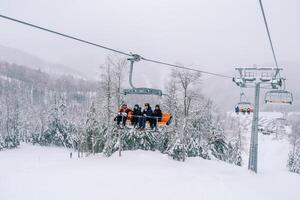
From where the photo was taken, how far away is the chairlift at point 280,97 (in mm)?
23969

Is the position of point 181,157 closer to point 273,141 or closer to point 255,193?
point 255,193

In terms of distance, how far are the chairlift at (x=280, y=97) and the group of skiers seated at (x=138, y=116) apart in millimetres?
9539

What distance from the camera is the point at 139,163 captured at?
30.1 meters

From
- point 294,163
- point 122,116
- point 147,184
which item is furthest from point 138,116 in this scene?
point 294,163

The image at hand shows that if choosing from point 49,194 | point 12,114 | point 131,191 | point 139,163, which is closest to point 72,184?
point 49,194

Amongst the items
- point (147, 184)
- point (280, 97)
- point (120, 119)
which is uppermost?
point (280, 97)

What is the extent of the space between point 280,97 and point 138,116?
11.1m

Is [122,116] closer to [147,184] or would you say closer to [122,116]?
[122,116]

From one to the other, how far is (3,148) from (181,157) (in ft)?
165

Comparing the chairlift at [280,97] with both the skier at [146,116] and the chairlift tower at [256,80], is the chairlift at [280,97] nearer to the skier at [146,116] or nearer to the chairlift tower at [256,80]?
the chairlift tower at [256,80]

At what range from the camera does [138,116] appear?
1903cm

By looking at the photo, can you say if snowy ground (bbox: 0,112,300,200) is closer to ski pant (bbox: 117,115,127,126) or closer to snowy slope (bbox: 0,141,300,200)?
snowy slope (bbox: 0,141,300,200)

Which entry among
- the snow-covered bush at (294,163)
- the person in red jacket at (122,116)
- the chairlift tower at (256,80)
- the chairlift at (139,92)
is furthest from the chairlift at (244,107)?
the snow-covered bush at (294,163)

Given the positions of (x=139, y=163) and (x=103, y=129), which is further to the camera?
(x=103, y=129)
